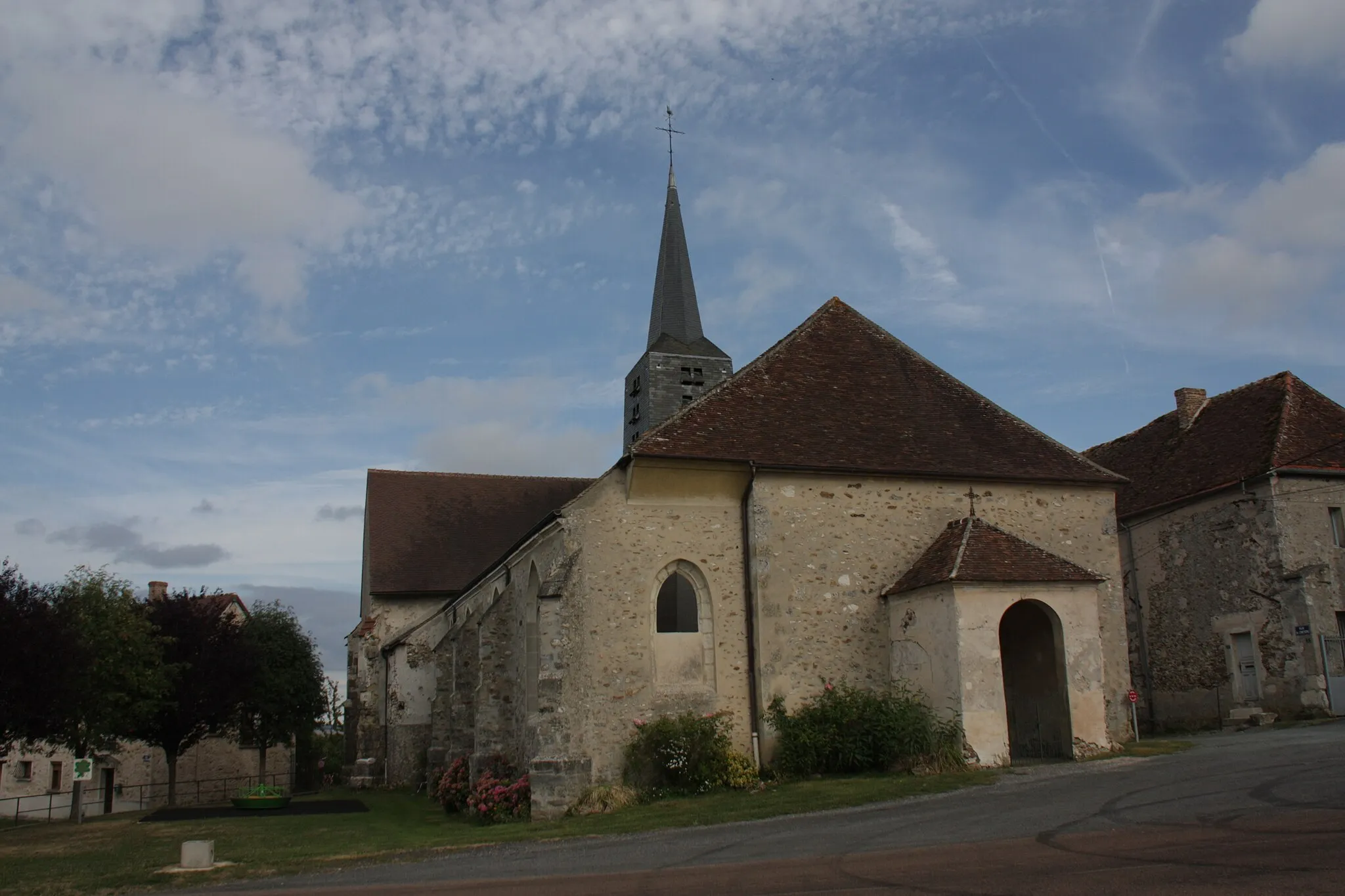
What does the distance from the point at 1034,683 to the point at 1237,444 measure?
31.7 feet

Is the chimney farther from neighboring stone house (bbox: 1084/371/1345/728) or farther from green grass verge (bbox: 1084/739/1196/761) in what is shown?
green grass verge (bbox: 1084/739/1196/761)

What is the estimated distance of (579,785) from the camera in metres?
15.7

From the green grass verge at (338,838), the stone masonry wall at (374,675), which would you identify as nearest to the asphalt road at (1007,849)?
the green grass verge at (338,838)

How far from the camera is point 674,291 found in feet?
97.0

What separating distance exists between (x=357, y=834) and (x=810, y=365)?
11.0 m

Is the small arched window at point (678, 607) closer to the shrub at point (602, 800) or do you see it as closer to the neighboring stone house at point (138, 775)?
the shrub at point (602, 800)

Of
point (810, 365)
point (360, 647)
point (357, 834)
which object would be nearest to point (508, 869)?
point (357, 834)

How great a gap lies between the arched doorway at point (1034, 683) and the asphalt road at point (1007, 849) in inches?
115

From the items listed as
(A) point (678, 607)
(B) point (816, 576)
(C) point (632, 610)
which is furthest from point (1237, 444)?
(C) point (632, 610)

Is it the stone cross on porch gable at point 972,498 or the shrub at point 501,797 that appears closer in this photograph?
the shrub at point 501,797

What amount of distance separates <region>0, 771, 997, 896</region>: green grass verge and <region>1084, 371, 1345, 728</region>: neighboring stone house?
35.1ft

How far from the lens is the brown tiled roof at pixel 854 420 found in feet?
Answer: 57.5

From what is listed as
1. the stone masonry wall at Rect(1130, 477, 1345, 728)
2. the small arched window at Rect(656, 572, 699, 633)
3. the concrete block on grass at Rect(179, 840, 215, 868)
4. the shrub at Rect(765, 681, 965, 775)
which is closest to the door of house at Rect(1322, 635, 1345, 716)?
the stone masonry wall at Rect(1130, 477, 1345, 728)

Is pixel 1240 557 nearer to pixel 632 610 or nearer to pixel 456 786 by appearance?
pixel 632 610
